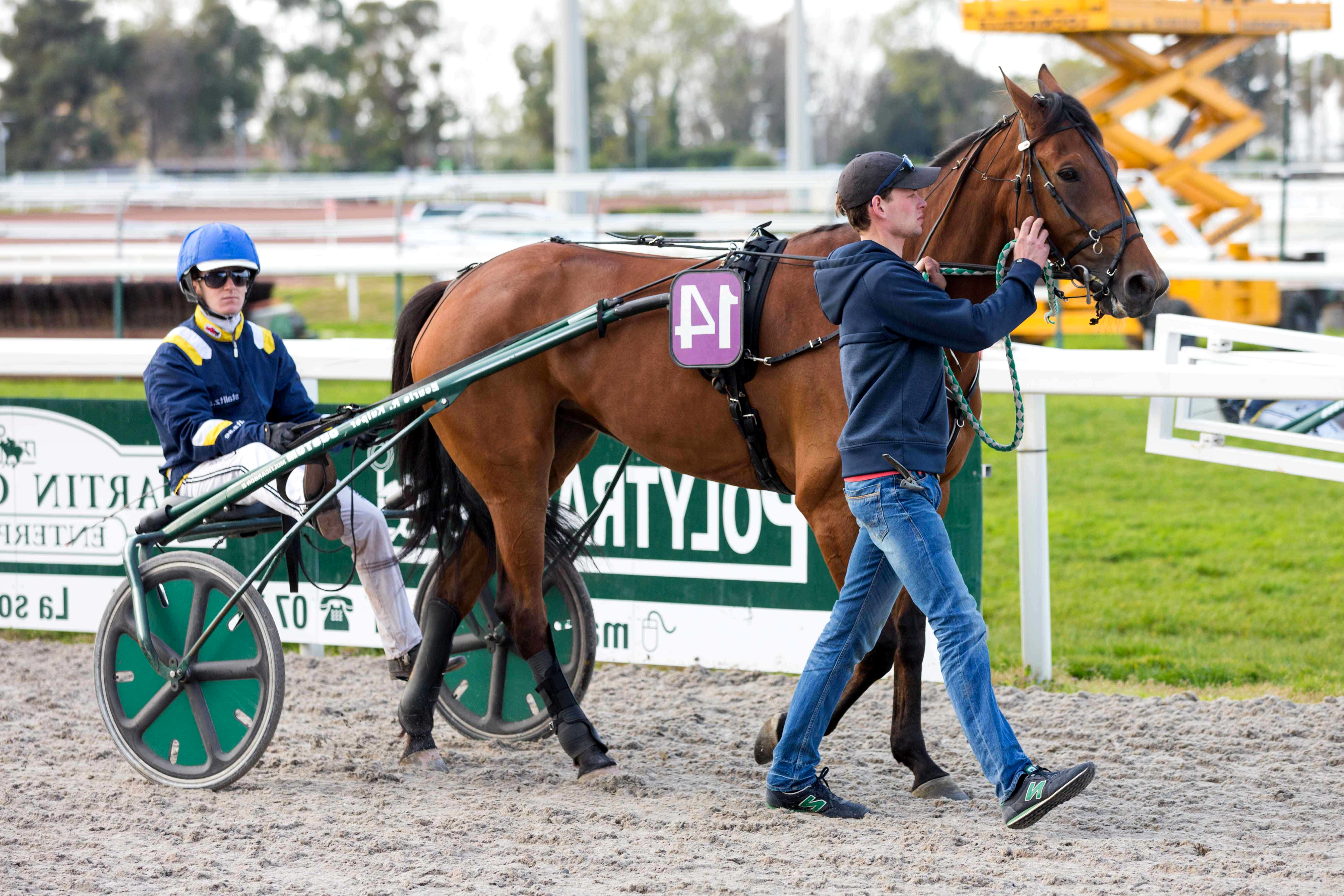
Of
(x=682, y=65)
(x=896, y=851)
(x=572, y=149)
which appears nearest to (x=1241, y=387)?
(x=896, y=851)

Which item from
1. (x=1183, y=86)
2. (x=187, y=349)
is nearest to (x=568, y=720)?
(x=187, y=349)

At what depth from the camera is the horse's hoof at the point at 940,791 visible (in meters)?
3.78

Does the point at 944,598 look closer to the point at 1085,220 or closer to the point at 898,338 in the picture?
the point at 898,338

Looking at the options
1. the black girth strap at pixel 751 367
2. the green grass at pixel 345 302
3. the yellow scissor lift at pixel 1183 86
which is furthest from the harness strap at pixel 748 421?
the green grass at pixel 345 302

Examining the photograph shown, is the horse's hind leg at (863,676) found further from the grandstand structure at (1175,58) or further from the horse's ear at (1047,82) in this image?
the grandstand structure at (1175,58)

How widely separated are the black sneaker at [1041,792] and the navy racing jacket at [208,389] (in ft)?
7.65

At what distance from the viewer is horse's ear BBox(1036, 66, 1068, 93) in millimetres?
3482

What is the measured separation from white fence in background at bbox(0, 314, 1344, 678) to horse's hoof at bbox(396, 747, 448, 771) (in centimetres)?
148

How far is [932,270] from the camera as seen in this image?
3455mm

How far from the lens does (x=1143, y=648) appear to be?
5.49 metres

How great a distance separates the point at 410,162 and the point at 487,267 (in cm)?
6040

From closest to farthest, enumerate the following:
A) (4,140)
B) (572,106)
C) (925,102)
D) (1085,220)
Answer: (1085,220) < (572,106) < (4,140) < (925,102)

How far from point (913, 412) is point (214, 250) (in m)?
2.10

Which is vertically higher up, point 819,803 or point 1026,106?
point 1026,106
